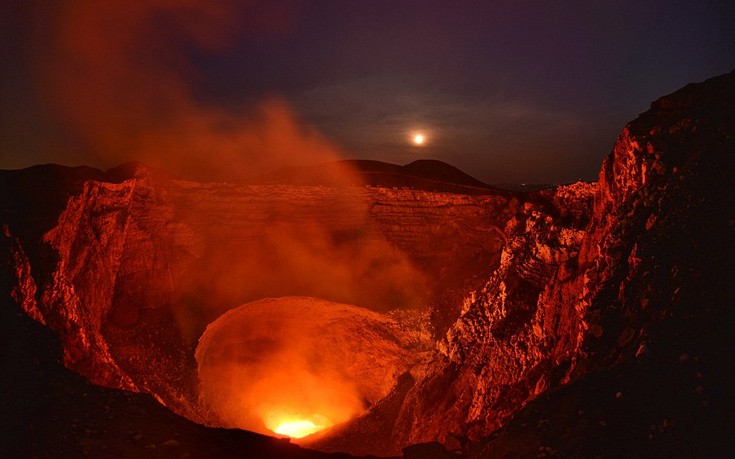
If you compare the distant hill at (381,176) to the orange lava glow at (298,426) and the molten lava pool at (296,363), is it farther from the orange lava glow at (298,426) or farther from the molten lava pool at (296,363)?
the orange lava glow at (298,426)

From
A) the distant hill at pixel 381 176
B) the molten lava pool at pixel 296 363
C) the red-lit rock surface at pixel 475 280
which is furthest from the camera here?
the molten lava pool at pixel 296 363

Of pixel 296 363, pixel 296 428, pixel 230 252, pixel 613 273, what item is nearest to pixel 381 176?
pixel 230 252

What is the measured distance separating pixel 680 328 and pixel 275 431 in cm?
1831

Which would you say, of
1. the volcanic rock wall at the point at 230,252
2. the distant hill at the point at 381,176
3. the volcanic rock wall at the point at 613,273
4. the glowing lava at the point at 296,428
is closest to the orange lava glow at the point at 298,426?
the glowing lava at the point at 296,428

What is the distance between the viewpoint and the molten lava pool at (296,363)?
16.5 meters

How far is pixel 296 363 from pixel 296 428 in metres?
3.08

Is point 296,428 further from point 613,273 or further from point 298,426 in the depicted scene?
point 613,273

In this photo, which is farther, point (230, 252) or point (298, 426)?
point (298, 426)

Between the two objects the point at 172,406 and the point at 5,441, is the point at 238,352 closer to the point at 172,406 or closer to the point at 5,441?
the point at 172,406

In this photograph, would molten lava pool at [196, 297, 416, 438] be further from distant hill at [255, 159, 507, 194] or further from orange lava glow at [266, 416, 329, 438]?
distant hill at [255, 159, 507, 194]

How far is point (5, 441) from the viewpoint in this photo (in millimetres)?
→ 4914

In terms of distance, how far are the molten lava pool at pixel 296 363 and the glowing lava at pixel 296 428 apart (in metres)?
0.04

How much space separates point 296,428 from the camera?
64.2 ft

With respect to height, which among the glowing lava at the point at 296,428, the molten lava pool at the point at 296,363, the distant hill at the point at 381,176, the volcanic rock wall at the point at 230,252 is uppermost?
the distant hill at the point at 381,176
